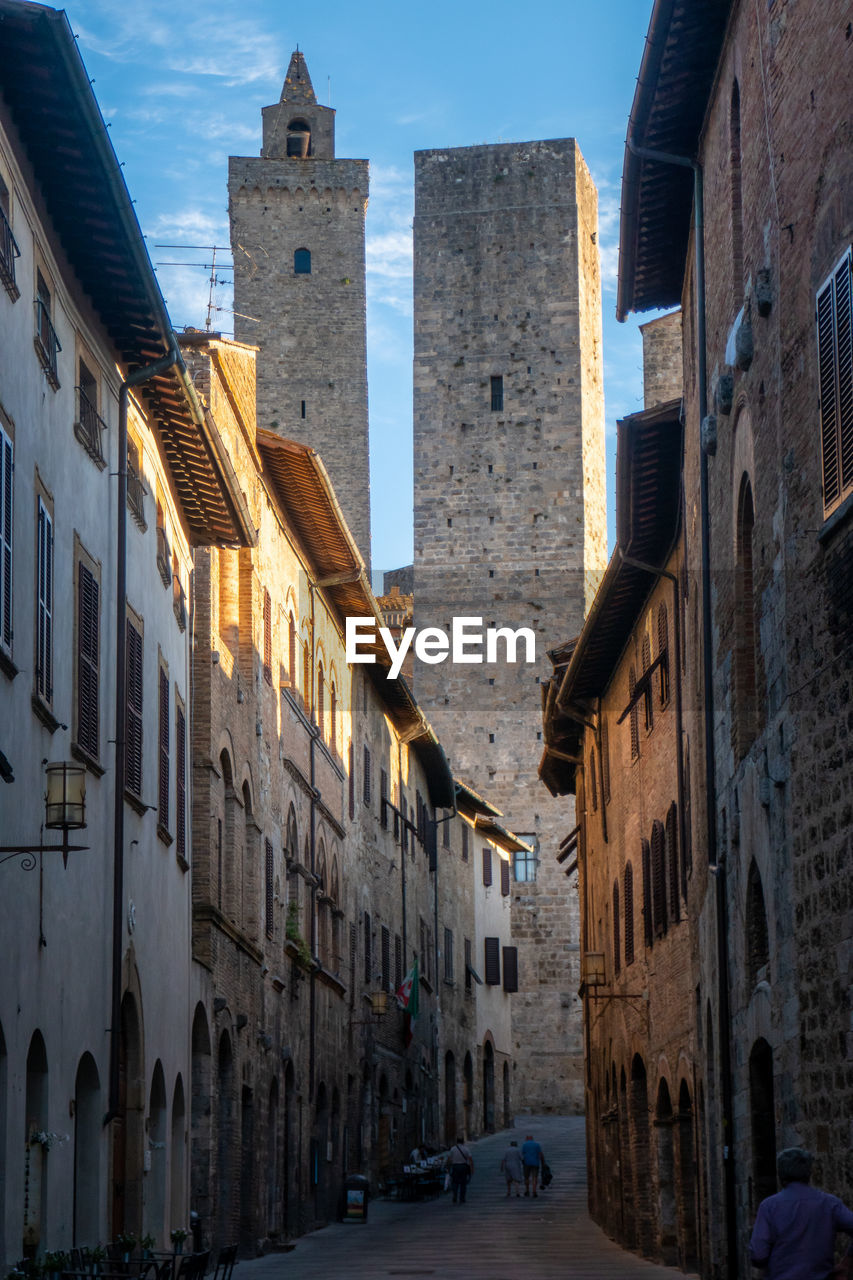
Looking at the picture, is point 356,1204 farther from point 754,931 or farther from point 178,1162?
point 754,931

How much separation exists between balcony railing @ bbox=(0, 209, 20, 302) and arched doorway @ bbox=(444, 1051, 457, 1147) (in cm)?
3997

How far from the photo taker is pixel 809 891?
1165 cm

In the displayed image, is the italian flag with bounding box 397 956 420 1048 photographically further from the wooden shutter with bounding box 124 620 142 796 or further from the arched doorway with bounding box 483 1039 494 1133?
the wooden shutter with bounding box 124 620 142 796

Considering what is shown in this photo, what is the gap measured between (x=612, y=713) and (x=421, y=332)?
3233 cm

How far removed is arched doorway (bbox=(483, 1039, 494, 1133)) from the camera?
56469 millimetres

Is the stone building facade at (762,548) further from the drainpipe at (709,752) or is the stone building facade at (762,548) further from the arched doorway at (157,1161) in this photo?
the arched doorway at (157,1161)

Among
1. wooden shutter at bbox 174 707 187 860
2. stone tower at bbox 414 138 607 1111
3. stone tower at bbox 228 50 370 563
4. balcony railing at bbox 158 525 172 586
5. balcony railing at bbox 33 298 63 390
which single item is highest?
stone tower at bbox 228 50 370 563

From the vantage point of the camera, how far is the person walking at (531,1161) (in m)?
36.5

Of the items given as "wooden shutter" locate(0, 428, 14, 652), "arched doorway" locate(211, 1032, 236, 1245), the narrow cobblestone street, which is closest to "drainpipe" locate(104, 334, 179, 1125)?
"wooden shutter" locate(0, 428, 14, 652)

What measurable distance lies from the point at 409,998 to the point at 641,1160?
14724 millimetres

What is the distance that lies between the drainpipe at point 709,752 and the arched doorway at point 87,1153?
16.2ft

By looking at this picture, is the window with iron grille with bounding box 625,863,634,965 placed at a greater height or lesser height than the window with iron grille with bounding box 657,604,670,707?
lesser

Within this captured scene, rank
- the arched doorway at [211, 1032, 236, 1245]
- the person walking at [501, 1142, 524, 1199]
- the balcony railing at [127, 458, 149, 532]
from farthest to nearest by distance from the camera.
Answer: the person walking at [501, 1142, 524, 1199]
the arched doorway at [211, 1032, 236, 1245]
the balcony railing at [127, 458, 149, 532]

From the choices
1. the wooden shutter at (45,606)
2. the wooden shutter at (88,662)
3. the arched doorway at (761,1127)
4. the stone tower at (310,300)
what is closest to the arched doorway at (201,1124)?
the wooden shutter at (88,662)
